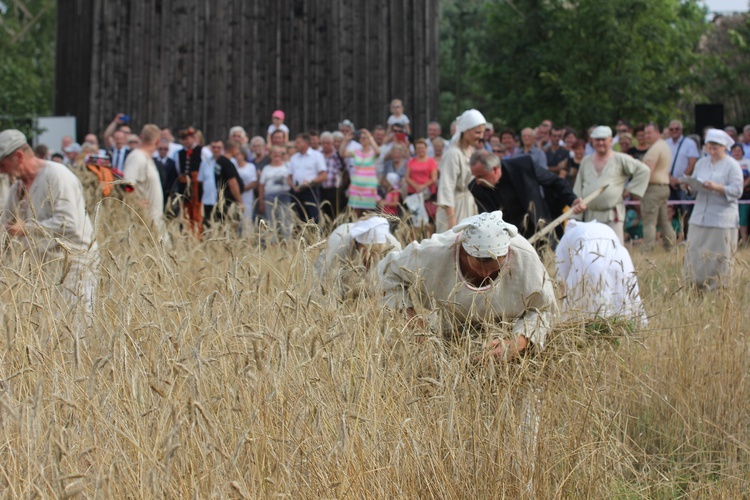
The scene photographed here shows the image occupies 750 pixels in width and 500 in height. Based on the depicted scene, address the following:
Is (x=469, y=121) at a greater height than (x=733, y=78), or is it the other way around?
(x=733, y=78)

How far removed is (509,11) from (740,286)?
18.8 m

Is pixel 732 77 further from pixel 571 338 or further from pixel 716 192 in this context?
pixel 571 338

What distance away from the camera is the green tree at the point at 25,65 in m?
36.4

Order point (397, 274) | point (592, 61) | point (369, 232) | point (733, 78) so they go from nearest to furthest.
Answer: point (397, 274) → point (369, 232) → point (592, 61) → point (733, 78)

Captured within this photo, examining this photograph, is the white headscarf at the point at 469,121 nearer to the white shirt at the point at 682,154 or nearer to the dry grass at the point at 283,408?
the dry grass at the point at 283,408

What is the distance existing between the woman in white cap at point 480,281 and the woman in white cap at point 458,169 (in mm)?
3450

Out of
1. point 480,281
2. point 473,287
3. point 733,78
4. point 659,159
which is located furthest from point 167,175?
point 733,78

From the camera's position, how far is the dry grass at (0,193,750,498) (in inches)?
126

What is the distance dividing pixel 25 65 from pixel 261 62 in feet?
91.6

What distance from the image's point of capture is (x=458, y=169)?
8.63 metres

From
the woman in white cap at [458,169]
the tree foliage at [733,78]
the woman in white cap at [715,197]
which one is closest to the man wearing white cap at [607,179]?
the woman in white cap at [715,197]

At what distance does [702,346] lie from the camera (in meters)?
5.42

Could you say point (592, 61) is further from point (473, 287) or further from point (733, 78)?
point (473, 287)

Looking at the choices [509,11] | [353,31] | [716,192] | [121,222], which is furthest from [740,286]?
[509,11]
